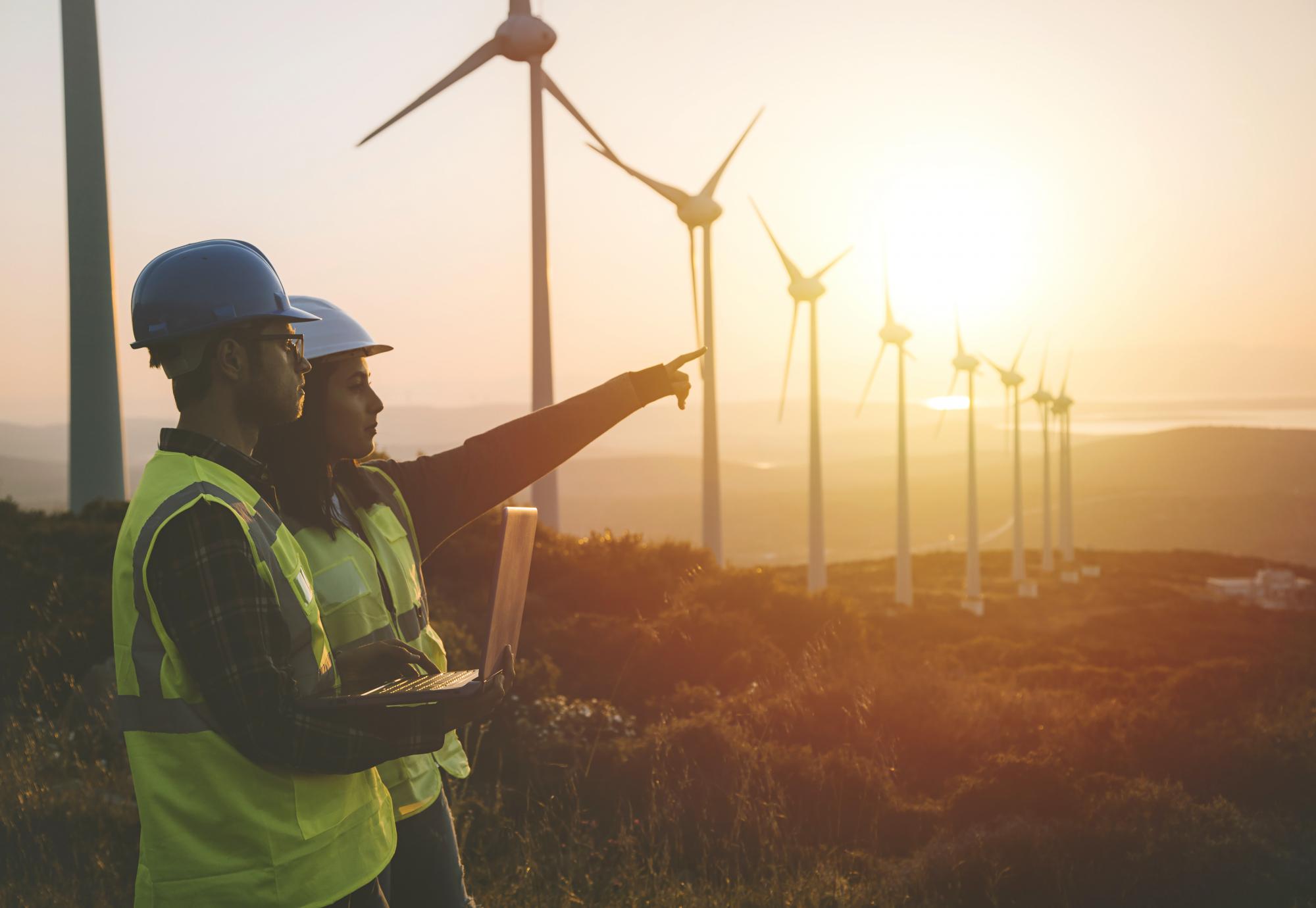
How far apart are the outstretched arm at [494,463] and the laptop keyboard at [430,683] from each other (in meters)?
0.87

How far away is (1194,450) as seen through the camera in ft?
623

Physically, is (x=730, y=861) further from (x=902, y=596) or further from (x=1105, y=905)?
(x=902, y=596)

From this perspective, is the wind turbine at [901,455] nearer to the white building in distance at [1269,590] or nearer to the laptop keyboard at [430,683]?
the white building in distance at [1269,590]

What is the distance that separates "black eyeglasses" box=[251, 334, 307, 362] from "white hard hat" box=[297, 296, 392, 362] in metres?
0.39

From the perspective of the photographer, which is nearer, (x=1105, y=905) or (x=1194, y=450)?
(x=1105, y=905)

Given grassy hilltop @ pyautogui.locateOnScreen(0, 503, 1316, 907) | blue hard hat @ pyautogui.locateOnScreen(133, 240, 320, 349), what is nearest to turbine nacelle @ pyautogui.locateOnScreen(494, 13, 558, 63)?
grassy hilltop @ pyautogui.locateOnScreen(0, 503, 1316, 907)

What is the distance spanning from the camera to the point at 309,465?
2.84 meters

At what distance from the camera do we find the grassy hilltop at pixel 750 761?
19.3 feet

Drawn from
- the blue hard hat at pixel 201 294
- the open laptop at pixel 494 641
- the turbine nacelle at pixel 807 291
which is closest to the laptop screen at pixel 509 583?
the open laptop at pixel 494 641

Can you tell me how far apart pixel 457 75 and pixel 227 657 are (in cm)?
2778

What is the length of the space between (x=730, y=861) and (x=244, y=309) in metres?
4.85

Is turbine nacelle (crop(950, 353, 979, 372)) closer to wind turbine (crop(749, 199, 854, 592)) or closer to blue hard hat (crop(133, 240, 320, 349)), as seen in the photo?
wind turbine (crop(749, 199, 854, 592))

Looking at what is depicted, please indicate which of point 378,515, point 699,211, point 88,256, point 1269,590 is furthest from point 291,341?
point 1269,590

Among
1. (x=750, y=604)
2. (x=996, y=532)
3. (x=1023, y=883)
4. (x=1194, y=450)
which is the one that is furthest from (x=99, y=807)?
(x=1194, y=450)
